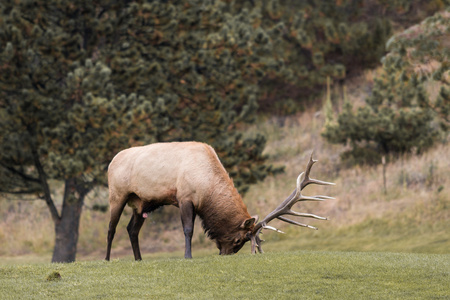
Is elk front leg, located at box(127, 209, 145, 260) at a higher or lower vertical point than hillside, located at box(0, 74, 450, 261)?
higher

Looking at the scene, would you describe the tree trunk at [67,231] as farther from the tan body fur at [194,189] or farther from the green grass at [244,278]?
the green grass at [244,278]

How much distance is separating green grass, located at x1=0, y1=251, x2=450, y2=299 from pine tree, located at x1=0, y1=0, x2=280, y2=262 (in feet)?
27.0

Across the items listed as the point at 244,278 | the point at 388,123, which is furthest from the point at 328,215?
the point at 244,278

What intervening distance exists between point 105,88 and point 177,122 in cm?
304

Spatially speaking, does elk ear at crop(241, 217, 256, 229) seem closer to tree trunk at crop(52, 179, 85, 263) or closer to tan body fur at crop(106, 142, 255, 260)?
tan body fur at crop(106, 142, 255, 260)

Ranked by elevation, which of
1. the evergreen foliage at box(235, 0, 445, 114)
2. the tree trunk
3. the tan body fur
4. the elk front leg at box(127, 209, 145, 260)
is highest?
the evergreen foliage at box(235, 0, 445, 114)

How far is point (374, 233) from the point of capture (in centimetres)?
2167

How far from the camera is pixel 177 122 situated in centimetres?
2145

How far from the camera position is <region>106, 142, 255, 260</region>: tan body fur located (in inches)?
459

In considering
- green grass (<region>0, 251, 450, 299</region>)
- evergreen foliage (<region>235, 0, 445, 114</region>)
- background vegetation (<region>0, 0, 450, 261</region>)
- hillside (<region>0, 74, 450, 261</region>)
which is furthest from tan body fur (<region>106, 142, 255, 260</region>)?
evergreen foliage (<region>235, 0, 445, 114</region>)

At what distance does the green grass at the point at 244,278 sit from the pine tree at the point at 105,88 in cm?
824

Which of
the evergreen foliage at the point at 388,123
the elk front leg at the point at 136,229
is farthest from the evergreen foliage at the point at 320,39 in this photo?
the elk front leg at the point at 136,229

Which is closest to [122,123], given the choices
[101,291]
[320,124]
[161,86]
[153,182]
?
[161,86]

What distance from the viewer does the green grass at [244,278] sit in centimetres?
884
